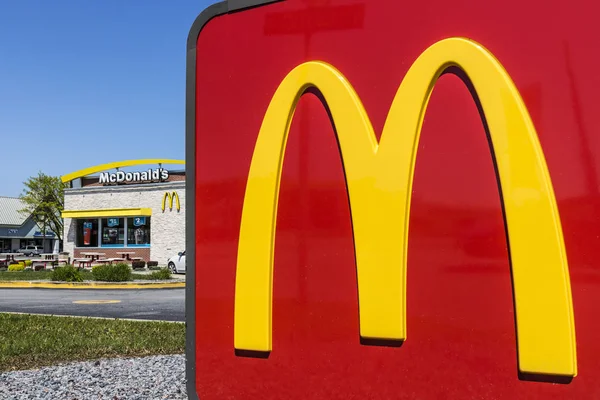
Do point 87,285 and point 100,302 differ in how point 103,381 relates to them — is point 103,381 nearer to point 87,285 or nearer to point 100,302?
point 100,302

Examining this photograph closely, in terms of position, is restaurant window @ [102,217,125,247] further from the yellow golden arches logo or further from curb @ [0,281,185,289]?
curb @ [0,281,185,289]

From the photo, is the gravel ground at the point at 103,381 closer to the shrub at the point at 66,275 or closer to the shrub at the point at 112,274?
the shrub at the point at 112,274

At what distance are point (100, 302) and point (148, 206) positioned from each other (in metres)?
23.9

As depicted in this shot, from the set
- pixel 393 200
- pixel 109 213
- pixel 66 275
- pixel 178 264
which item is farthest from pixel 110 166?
pixel 393 200

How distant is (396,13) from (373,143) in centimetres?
30

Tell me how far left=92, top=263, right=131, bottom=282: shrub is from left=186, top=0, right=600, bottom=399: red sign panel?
24.7 meters

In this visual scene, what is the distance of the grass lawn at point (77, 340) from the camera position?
8.77m

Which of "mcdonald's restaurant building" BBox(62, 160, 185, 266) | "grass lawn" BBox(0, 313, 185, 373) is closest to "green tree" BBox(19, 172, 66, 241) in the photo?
"mcdonald's restaurant building" BBox(62, 160, 185, 266)

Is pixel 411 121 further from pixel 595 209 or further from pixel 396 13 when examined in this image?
pixel 595 209

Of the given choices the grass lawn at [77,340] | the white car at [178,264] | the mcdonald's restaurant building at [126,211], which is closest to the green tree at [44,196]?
the mcdonald's restaurant building at [126,211]

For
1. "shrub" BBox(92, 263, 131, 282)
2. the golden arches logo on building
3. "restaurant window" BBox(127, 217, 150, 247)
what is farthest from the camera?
"restaurant window" BBox(127, 217, 150, 247)

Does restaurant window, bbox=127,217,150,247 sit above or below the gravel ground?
above

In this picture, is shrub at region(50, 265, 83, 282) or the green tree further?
the green tree

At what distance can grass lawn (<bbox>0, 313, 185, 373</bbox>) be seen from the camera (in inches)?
345
